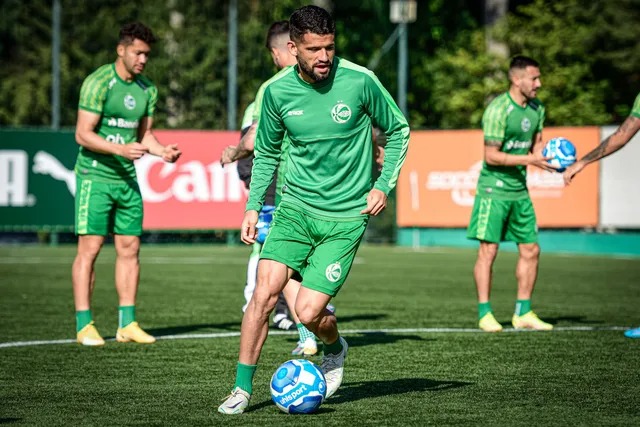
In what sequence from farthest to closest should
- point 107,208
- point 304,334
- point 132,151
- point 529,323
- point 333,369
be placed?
point 529,323
point 107,208
point 132,151
point 304,334
point 333,369

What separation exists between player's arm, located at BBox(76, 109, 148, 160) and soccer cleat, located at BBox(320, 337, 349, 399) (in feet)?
10.1

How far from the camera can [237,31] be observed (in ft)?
94.0

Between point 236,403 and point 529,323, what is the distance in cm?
493

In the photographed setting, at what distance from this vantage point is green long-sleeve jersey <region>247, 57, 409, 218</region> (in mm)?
6632

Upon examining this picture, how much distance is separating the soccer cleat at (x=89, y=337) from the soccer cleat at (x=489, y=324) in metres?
3.42

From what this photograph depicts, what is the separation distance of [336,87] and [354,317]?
5579 mm

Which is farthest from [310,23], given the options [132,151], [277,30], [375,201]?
[132,151]

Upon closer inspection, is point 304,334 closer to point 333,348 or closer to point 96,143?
point 333,348

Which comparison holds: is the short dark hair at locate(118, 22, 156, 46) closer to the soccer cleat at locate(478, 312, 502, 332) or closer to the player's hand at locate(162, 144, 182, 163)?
the player's hand at locate(162, 144, 182, 163)

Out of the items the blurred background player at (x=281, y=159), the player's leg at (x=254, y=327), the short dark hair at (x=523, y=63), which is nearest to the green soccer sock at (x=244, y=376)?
the player's leg at (x=254, y=327)

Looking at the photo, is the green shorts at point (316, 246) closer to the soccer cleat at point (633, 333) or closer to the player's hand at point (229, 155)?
the player's hand at point (229, 155)

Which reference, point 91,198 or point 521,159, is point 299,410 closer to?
point 91,198

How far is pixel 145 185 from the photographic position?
2427 cm

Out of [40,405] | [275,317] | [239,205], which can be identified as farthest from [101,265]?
[40,405]
